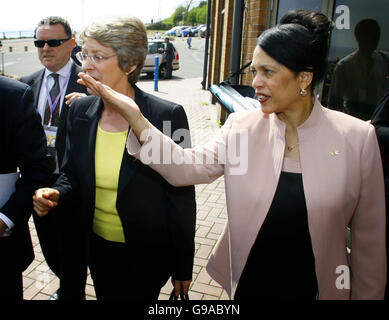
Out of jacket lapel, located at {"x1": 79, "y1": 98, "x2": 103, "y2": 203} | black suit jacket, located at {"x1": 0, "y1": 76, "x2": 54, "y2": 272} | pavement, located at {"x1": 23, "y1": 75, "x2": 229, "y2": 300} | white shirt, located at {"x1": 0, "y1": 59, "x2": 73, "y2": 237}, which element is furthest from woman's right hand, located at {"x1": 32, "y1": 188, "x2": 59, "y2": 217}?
pavement, located at {"x1": 23, "y1": 75, "x2": 229, "y2": 300}

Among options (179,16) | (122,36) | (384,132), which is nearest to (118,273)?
(122,36)

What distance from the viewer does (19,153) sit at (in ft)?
5.63

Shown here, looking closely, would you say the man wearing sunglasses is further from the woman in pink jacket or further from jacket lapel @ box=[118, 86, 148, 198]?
the woman in pink jacket

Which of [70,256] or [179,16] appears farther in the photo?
[179,16]

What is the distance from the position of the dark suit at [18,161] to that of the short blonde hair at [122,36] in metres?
0.45

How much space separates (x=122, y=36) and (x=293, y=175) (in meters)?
1.15

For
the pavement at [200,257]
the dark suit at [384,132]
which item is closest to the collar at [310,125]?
the dark suit at [384,132]

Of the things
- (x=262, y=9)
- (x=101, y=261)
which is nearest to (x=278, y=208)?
(x=101, y=261)

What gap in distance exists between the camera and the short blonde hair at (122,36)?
183 cm

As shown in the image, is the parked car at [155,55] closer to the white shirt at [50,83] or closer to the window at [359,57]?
the window at [359,57]

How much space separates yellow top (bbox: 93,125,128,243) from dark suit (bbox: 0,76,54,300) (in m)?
0.27

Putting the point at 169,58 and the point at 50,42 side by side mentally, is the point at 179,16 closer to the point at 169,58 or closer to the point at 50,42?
the point at 169,58
